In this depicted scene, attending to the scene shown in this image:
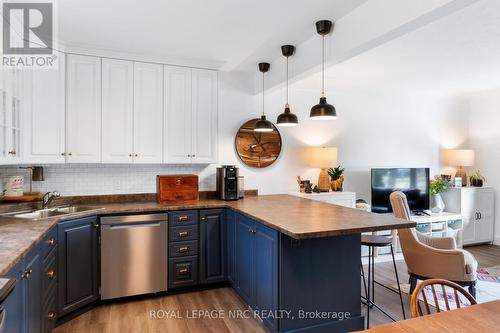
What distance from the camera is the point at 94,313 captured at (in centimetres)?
298

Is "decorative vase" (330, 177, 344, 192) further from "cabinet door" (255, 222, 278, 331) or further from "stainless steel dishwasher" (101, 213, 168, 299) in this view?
"stainless steel dishwasher" (101, 213, 168, 299)

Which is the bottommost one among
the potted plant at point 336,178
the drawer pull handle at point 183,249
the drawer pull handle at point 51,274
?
the drawer pull handle at point 183,249

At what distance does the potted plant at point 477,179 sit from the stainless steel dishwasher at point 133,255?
5.37 metres

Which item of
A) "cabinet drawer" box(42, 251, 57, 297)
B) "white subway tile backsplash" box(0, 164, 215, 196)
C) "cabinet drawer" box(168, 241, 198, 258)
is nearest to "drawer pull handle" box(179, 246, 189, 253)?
"cabinet drawer" box(168, 241, 198, 258)

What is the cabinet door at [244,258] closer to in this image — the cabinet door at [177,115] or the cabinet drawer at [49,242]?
the cabinet door at [177,115]

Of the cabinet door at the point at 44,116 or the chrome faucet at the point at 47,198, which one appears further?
the chrome faucet at the point at 47,198

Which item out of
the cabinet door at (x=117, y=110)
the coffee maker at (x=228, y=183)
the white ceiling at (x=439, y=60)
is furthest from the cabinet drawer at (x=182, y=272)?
the white ceiling at (x=439, y=60)

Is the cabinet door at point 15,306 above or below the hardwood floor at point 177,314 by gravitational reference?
above

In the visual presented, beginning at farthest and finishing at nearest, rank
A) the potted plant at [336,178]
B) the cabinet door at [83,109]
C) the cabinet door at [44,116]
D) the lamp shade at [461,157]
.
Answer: the lamp shade at [461,157]
the potted plant at [336,178]
the cabinet door at [83,109]
the cabinet door at [44,116]

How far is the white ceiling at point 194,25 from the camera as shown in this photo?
2383 mm

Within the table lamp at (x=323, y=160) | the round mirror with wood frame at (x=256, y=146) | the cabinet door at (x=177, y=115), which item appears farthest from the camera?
the table lamp at (x=323, y=160)

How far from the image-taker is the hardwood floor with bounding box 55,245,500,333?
2706 millimetres

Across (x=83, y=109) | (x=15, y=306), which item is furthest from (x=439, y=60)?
(x=15, y=306)

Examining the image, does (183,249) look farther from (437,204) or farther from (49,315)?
(437,204)
